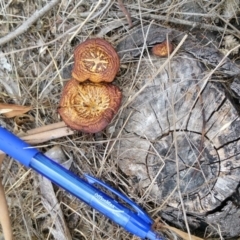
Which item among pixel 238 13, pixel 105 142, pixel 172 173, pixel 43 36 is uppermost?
pixel 43 36

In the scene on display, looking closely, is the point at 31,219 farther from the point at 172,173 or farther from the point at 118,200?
the point at 172,173

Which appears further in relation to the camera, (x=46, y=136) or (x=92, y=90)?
(x=46, y=136)

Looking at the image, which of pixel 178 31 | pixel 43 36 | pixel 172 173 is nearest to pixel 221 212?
pixel 172 173

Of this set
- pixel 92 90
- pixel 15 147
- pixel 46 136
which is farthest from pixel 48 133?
pixel 92 90

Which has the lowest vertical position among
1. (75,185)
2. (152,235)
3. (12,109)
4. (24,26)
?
(152,235)

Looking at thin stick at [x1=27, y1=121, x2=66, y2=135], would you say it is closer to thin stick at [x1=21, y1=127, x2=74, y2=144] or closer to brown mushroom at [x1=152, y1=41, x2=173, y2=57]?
thin stick at [x1=21, y1=127, x2=74, y2=144]

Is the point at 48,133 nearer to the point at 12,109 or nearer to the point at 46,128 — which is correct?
the point at 46,128
